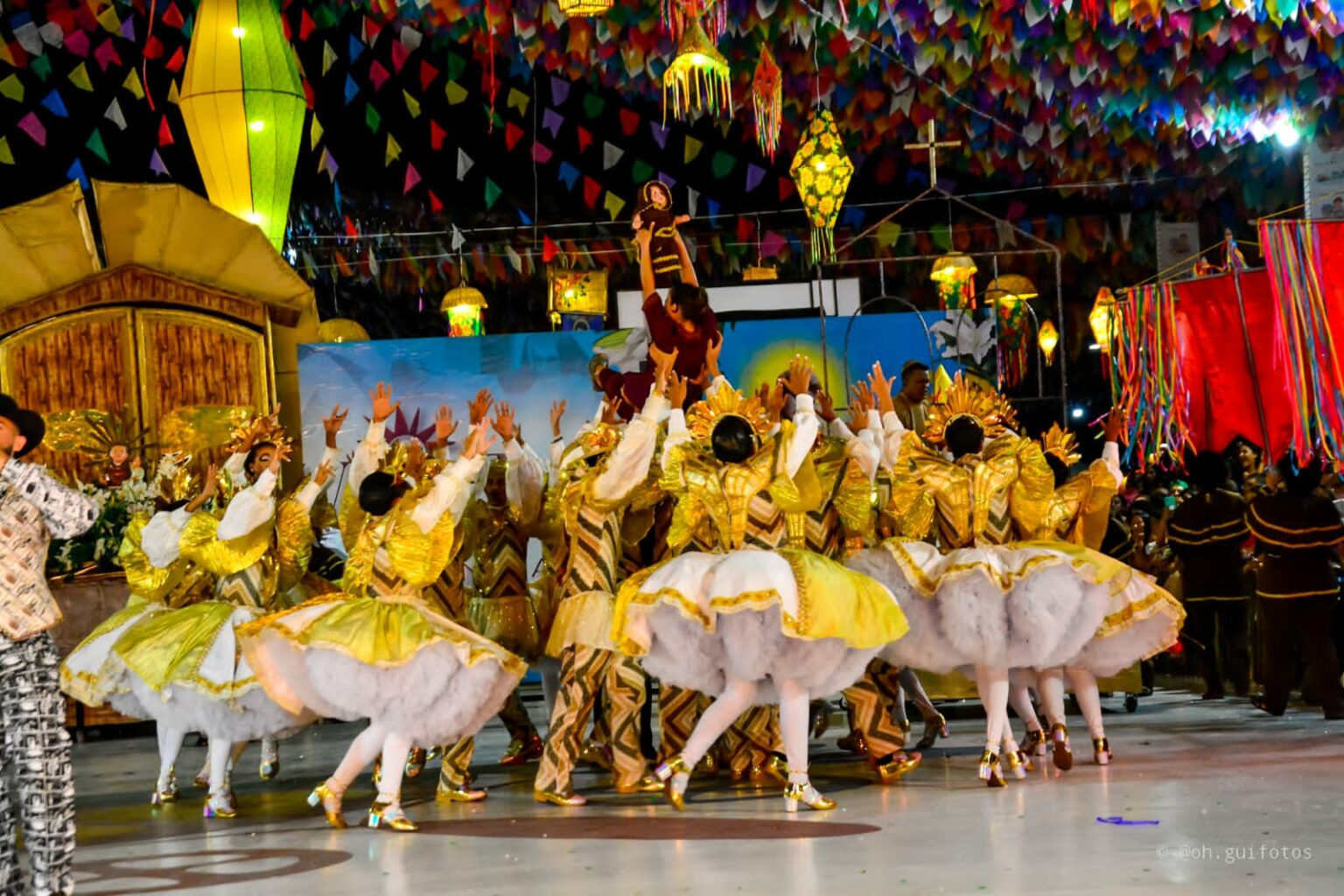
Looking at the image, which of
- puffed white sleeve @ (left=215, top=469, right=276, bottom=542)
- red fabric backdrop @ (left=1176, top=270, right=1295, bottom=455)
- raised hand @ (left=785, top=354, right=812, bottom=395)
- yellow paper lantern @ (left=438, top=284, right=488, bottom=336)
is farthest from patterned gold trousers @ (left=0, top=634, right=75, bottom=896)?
yellow paper lantern @ (left=438, top=284, right=488, bottom=336)

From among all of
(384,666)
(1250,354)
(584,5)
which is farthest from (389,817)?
(584,5)

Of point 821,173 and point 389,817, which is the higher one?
point 821,173

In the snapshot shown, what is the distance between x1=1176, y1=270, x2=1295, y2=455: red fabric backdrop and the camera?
766 cm

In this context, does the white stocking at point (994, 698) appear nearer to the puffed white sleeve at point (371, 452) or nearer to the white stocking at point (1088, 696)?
the white stocking at point (1088, 696)

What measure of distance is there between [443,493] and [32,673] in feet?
6.32

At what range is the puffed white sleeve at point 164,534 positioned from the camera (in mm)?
7570

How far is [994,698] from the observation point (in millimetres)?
6922

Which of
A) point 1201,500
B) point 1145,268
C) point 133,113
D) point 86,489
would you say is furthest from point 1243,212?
point 86,489

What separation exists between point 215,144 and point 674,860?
28.3ft

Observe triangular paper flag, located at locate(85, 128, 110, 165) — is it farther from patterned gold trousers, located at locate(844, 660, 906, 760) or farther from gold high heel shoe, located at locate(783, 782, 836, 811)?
gold high heel shoe, located at locate(783, 782, 836, 811)

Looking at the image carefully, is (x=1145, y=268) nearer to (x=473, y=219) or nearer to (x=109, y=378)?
(x=473, y=219)

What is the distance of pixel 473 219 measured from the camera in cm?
1925

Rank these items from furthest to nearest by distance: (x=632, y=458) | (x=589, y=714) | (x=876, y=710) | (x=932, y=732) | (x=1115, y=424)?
(x=932, y=732) < (x=1115, y=424) < (x=876, y=710) < (x=589, y=714) < (x=632, y=458)

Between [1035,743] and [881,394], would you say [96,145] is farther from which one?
[1035,743]
